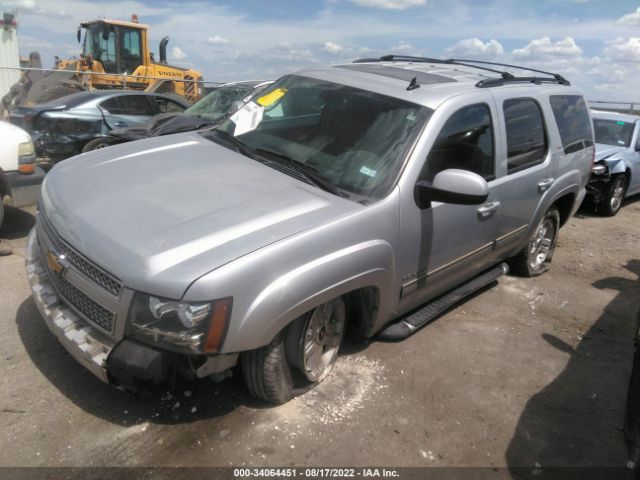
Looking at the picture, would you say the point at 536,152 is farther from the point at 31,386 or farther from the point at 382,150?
the point at 31,386

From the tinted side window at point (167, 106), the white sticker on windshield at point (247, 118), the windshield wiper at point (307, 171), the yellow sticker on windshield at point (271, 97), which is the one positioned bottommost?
the tinted side window at point (167, 106)

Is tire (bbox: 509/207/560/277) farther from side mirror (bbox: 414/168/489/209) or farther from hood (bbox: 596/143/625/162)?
hood (bbox: 596/143/625/162)

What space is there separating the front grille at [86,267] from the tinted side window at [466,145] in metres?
1.91

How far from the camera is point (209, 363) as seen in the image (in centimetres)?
240

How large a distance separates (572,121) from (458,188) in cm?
282

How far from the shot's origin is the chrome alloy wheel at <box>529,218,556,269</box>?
527cm

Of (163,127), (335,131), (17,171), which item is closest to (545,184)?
(335,131)

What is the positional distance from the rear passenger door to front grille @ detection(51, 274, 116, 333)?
285 centimetres

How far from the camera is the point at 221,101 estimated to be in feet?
27.5

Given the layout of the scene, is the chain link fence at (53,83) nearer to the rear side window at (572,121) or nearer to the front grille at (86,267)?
the rear side window at (572,121)

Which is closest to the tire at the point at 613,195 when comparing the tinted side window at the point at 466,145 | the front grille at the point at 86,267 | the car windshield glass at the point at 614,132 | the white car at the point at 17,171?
the car windshield glass at the point at 614,132

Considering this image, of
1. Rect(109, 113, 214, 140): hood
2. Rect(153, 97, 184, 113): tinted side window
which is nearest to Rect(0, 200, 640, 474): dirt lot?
Rect(109, 113, 214, 140): hood

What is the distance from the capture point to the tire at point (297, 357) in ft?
8.89

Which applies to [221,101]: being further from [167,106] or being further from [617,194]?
[617,194]
